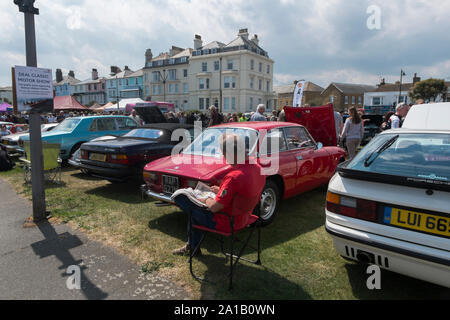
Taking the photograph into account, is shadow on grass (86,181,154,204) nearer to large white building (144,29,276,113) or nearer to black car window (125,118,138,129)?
black car window (125,118,138,129)

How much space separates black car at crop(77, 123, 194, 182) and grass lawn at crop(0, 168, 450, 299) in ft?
1.86

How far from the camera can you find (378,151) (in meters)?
3.14

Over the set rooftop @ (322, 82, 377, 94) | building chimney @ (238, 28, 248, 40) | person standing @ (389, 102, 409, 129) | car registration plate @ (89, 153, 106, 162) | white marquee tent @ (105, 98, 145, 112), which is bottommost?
car registration plate @ (89, 153, 106, 162)

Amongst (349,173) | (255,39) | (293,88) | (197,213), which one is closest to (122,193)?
(197,213)

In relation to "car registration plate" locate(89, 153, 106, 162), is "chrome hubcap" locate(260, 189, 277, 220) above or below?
below

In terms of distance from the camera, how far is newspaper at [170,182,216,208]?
3.03 metres

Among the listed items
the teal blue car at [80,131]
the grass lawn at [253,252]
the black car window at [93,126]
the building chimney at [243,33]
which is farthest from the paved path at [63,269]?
the building chimney at [243,33]

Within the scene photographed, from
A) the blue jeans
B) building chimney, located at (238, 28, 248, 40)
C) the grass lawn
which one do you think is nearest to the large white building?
building chimney, located at (238, 28, 248, 40)

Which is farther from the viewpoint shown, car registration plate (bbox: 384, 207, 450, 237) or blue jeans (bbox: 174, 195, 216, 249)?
blue jeans (bbox: 174, 195, 216, 249)

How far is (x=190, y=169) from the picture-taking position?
4.14m

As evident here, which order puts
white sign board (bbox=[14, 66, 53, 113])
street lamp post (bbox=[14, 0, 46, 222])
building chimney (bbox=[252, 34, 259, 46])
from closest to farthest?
white sign board (bbox=[14, 66, 53, 113]) → street lamp post (bbox=[14, 0, 46, 222]) → building chimney (bbox=[252, 34, 259, 46])

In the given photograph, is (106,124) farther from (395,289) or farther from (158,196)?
(395,289)

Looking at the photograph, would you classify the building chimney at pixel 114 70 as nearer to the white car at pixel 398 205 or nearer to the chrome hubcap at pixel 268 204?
the chrome hubcap at pixel 268 204
